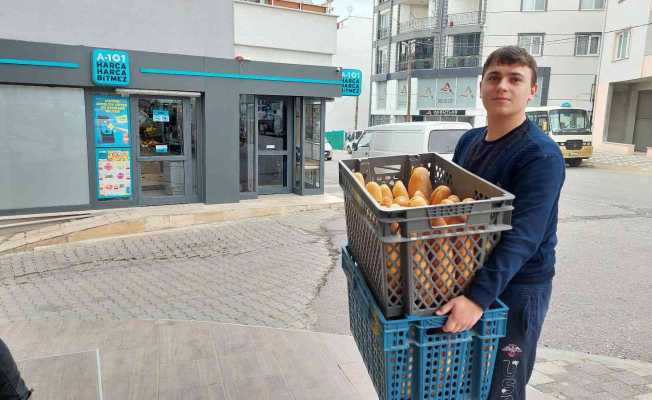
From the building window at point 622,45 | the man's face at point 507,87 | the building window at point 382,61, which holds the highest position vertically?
the building window at point 382,61

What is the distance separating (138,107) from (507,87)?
8.92m

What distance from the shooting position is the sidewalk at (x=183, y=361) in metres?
3.27

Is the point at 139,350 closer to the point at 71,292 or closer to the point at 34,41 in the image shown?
the point at 71,292

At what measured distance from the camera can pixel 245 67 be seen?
10.4 m

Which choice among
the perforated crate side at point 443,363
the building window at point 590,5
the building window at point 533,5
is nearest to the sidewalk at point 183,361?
the perforated crate side at point 443,363

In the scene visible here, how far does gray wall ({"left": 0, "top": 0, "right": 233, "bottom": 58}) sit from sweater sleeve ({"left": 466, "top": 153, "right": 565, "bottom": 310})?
29.4 feet

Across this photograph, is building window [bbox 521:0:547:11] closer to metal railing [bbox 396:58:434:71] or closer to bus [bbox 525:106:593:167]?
metal railing [bbox 396:58:434:71]

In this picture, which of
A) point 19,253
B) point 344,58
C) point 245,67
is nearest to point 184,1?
point 245,67

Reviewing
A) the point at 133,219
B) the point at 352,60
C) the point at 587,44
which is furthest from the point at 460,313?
the point at 352,60

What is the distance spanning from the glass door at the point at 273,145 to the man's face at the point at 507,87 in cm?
948

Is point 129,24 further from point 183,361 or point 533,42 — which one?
point 533,42

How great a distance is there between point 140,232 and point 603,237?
803cm

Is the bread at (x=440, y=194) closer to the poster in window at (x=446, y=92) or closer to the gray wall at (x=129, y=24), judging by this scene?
the gray wall at (x=129, y=24)

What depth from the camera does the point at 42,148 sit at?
28.6ft
